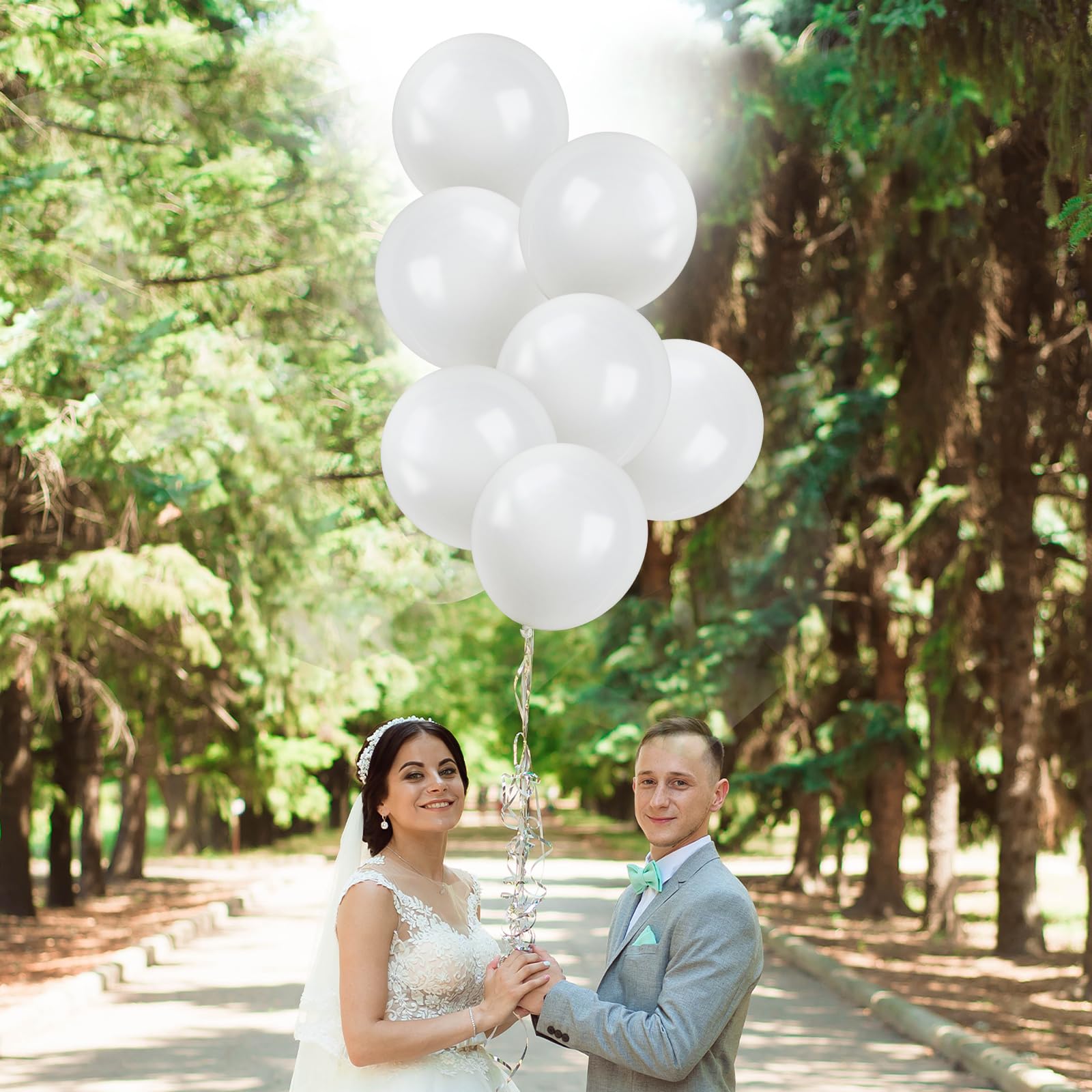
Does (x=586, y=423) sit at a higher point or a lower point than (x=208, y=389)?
Answer: lower

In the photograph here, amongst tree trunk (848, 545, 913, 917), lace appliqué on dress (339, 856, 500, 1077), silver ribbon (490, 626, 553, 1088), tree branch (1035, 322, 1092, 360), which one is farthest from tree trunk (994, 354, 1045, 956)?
lace appliqué on dress (339, 856, 500, 1077)

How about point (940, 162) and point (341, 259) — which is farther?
point (341, 259)

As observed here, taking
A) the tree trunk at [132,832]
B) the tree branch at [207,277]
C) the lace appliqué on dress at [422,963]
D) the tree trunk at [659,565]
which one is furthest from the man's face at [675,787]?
the tree trunk at [132,832]

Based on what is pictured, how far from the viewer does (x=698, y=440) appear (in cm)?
472

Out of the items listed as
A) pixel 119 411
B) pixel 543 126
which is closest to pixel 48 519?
pixel 119 411

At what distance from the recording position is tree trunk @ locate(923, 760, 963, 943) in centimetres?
1703

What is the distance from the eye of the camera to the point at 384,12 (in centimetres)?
1550

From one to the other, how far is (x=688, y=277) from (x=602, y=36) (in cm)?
395

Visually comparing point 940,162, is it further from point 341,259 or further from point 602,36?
point 341,259

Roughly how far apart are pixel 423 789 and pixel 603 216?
182 cm

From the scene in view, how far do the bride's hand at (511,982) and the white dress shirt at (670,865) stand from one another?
26cm

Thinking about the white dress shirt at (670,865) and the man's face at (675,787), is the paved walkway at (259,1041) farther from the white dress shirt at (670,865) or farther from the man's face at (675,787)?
the man's face at (675,787)

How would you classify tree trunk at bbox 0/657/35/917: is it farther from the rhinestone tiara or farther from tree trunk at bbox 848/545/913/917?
the rhinestone tiara

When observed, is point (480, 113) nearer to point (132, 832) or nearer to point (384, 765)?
point (384, 765)
